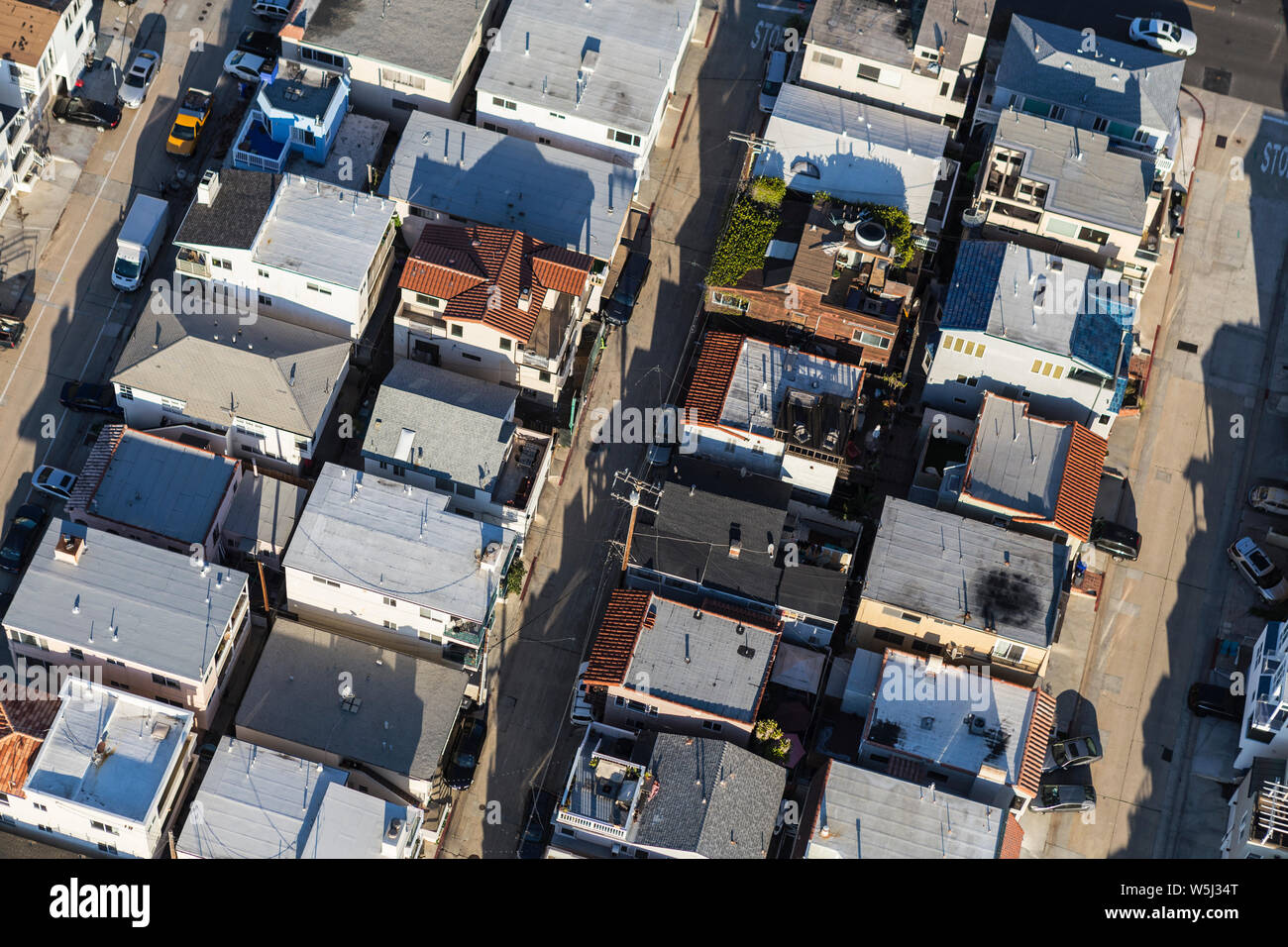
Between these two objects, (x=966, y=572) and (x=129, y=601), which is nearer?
(x=129, y=601)

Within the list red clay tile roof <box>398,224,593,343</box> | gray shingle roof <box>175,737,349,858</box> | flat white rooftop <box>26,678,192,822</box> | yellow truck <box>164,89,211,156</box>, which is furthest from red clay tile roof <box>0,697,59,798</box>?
yellow truck <box>164,89,211,156</box>

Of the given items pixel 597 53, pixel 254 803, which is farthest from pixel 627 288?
pixel 254 803

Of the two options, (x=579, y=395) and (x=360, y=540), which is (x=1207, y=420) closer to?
(x=579, y=395)

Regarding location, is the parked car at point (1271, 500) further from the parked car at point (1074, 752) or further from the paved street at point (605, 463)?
the paved street at point (605, 463)

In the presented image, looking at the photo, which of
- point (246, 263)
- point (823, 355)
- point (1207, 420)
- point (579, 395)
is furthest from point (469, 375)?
point (1207, 420)

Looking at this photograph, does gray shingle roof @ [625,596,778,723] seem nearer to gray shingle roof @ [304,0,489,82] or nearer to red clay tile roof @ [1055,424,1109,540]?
red clay tile roof @ [1055,424,1109,540]

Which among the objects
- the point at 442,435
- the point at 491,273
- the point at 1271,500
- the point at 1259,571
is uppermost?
the point at 491,273

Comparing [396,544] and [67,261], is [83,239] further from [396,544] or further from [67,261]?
[396,544]
